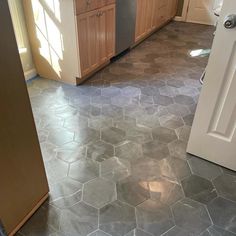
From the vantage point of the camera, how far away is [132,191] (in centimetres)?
152

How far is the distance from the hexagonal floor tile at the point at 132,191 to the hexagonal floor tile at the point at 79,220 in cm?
20

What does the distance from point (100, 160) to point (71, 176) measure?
239 mm

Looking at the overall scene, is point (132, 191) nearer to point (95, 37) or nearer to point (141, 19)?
point (95, 37)

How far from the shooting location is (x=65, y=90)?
8.38 feet

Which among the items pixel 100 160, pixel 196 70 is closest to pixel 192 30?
pixel 196 70

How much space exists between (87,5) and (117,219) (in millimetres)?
1875

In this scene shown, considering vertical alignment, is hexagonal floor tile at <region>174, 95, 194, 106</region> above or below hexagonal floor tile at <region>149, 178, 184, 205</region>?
above

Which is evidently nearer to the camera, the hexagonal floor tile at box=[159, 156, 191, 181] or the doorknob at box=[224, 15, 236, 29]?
the doorknob at box=[224, 15, 236, 29]

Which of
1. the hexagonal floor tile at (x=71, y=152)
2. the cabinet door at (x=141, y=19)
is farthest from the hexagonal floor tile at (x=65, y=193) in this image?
the cabinet door at (x=141, y=19)

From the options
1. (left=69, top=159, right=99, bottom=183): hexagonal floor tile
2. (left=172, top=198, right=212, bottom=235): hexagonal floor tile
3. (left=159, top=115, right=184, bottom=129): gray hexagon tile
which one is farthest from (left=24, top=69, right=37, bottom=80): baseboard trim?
(left=172, top=198, right=212, bottom=235): hexagonal floor tile

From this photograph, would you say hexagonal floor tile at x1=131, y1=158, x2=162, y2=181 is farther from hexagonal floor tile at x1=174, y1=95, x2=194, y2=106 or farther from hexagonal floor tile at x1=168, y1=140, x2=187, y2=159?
hexagonal floor tile at x1=174, y1=95, x2=194, y2=106

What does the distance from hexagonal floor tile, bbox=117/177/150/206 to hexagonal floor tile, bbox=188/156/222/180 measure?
0.38 m

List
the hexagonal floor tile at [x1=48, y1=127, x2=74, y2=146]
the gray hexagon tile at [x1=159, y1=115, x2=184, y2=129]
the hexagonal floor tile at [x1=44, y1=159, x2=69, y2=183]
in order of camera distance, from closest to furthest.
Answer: the hexagonal floor tile at [x1=44, y1=159, x2=69, y2=183] → the hexagonal floor tile at [x1=48, y1=127, x2=74, y2=146] → the gray hexagon tile at [x1=159, y1=115, x2=184, y2=129]

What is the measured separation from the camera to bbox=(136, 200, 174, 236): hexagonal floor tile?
1317mm
